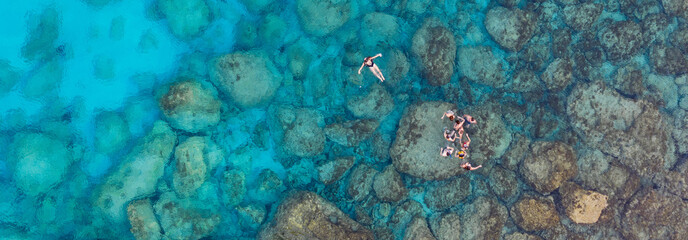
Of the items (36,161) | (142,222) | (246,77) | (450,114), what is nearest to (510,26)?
(450,114)

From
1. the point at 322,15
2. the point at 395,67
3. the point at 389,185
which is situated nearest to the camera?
the point at 389,185

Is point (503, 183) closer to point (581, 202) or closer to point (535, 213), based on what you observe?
point (535, 213)

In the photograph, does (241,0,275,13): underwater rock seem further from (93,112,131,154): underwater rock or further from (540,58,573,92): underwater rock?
(540,58,573,92): underwater rock

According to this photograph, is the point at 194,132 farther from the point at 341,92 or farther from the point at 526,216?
the point at 526,216

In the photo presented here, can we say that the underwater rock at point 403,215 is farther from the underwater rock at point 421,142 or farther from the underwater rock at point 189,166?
the underwater rock at point 189,166

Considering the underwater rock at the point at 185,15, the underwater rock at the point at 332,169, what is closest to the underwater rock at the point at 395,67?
the underwater rock at the point at 332,169

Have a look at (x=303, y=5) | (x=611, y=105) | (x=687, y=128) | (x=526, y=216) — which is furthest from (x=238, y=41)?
(x=687, y=128)

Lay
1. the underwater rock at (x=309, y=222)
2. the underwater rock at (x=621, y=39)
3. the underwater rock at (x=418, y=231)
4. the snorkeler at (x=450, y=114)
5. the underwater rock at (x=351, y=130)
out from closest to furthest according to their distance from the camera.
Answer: the underwater rock at (x=309, y=222) → the snorkeler at (x=450, y=114) → the underwater rock at (x=418, y=231) → the underwater rock at (x=351, y=130) → the underwater rock at (x=621, y=39)
